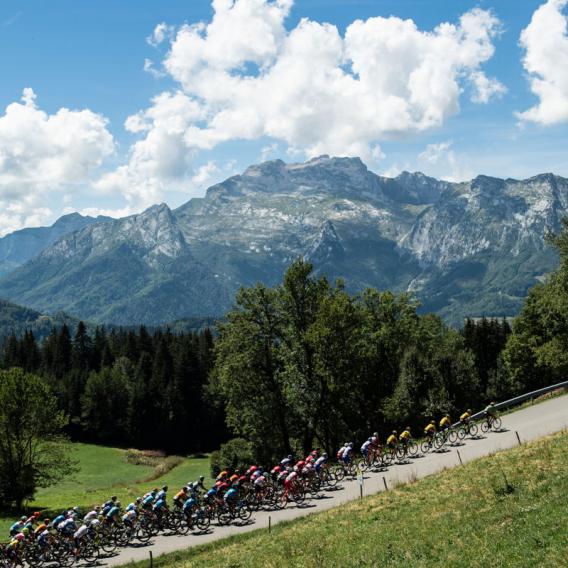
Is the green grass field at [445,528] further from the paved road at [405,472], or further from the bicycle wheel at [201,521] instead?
the bicycle wheel at [201,521]

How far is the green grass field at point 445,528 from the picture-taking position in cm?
1609

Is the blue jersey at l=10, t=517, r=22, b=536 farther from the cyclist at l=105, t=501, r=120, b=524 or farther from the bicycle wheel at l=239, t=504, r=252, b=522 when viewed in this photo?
the bicycle wheel at l=239, t=504, r=252, b=522

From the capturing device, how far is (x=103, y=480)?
242ft

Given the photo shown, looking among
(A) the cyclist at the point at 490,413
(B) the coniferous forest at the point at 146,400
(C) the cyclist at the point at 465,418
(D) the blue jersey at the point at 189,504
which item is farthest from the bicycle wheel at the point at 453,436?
(B) the coniferous forest at the point at 146,400

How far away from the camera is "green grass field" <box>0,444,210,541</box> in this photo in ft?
191

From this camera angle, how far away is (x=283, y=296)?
1921 inches

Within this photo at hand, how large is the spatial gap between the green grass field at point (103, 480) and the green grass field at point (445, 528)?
93.3ft

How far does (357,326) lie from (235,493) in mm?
23379

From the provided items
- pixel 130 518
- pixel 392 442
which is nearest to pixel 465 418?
pixel 392 442

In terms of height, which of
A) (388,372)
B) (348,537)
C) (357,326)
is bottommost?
(348,537)

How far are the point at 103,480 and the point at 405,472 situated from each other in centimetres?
5256

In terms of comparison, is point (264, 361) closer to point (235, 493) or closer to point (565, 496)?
point (235, 493)

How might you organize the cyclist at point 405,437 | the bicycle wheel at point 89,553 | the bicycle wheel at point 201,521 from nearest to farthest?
the bicycle wheel at point 89,553, the bicycle wheel at point 201,521, the cyclist at point 405,437

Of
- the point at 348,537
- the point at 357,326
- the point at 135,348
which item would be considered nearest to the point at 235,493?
the point at 348,537
